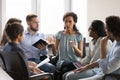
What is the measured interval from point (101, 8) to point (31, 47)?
1715 mm

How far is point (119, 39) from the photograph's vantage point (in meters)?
2.45

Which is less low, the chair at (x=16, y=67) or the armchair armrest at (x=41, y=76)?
the chair at (x=16, y=67)

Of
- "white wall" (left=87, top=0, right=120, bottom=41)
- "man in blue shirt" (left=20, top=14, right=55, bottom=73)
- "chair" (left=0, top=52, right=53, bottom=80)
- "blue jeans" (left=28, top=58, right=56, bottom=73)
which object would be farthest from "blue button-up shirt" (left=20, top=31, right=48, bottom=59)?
"white wall" (left=87, top=0, right=120, bottom=41)

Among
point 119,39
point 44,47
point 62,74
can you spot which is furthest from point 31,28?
point 119,39

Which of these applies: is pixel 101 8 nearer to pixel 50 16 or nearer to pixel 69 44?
pixel 50 16

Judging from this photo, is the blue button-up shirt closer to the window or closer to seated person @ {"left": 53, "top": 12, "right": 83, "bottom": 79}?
seated person @ {"left": 53, "top": 12, "right": 83, "bottom": 79}

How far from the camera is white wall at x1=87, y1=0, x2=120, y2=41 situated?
187 inches

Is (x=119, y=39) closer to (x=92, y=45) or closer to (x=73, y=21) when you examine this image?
(x=92, y=45)

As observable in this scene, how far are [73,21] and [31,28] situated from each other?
619 mm

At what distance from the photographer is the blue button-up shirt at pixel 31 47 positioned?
3.72 meters

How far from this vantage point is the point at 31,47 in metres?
3.76

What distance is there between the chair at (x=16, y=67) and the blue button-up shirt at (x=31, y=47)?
96cm

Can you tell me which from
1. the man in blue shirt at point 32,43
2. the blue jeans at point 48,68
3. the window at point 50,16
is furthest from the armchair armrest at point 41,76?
the window at point 50,16

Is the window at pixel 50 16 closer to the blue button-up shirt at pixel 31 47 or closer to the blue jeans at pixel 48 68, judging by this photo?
the blue button-up shirt at pixel 31 47
